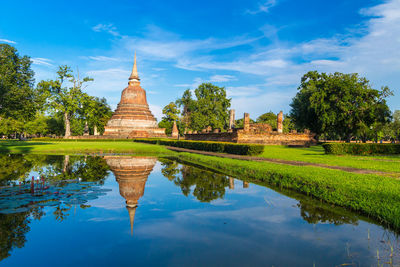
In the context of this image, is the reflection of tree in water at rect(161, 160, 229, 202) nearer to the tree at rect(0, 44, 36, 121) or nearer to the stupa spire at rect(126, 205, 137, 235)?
the stupa spire at rect(126, 205, 137, 235)

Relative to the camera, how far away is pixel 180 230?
445 centimetres

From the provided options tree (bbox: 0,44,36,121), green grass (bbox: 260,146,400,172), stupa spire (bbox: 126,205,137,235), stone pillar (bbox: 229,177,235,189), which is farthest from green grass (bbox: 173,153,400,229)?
tree (bbox: 0,44,36,121)

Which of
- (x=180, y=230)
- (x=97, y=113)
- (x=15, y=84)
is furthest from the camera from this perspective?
(x=97, y=113)

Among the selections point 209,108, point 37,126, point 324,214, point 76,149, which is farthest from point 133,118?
point 324,214

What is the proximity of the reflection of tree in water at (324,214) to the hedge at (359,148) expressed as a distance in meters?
13.9

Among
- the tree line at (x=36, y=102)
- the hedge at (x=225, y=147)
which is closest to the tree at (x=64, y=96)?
the tree line at (x=36, y=102)

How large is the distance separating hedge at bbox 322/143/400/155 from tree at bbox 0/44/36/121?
72.3ft

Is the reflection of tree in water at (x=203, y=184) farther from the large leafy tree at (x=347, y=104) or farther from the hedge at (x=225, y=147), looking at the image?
the large leafy tree at (x=347, y=104)

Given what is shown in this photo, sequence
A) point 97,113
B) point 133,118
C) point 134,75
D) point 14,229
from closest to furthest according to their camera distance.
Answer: point 14,229
point 133,118
point 134,75
point 97,113

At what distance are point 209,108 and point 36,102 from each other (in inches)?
1610

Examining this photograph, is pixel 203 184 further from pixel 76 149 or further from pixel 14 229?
pixel 76 149

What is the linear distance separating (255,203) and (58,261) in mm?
4193

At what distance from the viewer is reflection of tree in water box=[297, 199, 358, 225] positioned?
500 centimetres

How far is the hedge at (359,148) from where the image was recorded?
1858 centimetres
